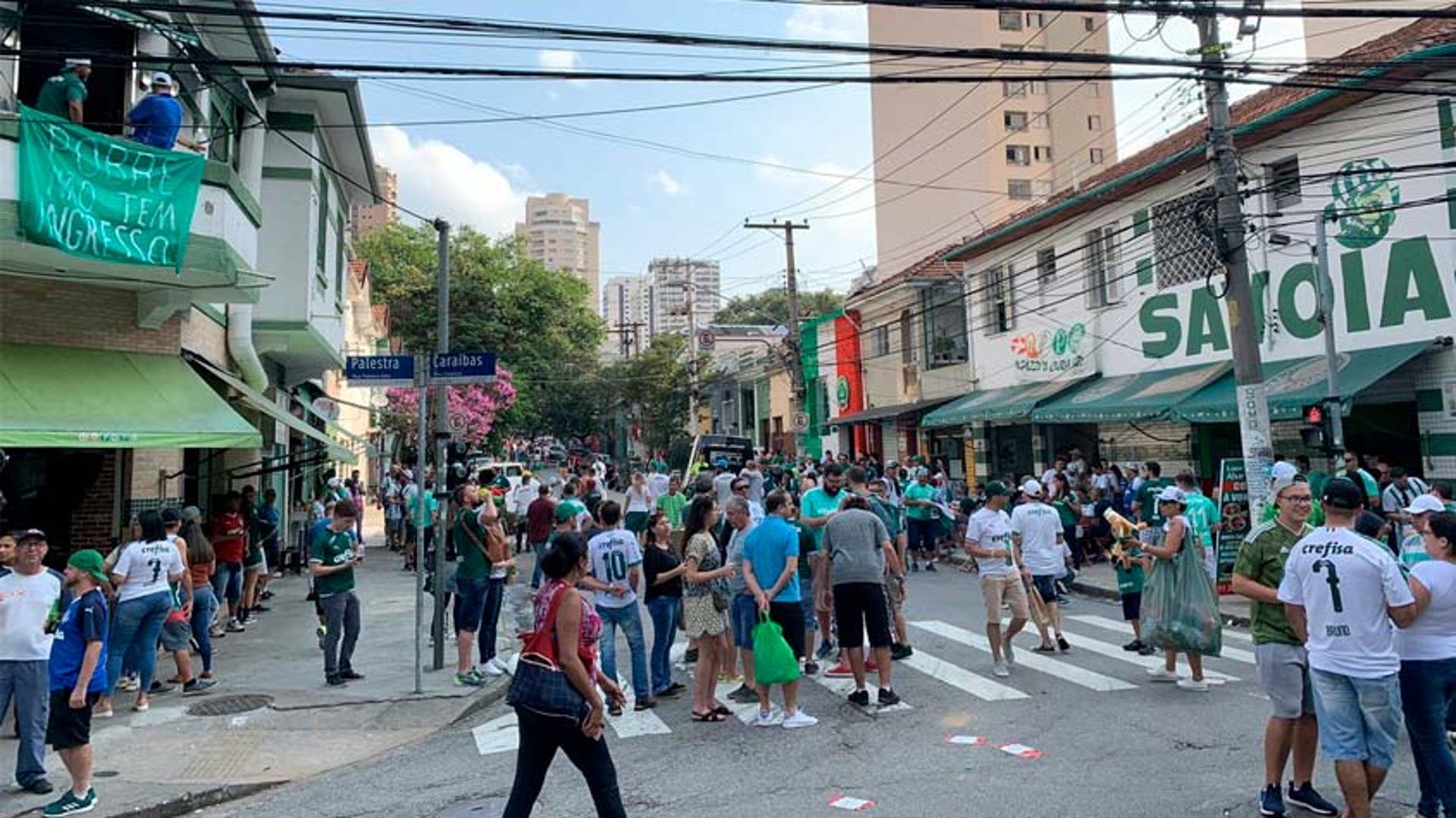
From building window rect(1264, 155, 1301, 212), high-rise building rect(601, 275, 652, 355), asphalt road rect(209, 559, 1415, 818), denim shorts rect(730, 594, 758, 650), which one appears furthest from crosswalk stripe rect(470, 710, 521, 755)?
high-rise building rect(601, 275, 652, 355)

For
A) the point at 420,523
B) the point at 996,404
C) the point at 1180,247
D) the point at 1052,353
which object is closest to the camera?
the point at 420,523

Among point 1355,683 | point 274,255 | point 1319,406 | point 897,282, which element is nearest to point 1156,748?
point 1355,683

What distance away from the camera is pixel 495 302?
127 ft

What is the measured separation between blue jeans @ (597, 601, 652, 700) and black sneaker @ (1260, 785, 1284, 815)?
175 inches

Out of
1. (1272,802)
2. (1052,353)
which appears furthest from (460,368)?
(1052,353)

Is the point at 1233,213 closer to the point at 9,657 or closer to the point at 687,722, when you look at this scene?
the point at 687,722

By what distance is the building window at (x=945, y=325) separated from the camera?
27016 mm

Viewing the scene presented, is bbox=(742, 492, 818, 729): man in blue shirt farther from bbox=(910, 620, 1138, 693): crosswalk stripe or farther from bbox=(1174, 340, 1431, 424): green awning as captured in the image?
bbox=(1174, 340, 1431, 424): green awning

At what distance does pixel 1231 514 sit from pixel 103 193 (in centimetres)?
1404

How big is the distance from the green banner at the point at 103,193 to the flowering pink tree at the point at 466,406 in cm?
1744

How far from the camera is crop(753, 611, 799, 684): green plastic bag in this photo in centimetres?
677

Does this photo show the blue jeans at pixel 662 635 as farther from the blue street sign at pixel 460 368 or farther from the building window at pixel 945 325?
the building window at pixel 945 325

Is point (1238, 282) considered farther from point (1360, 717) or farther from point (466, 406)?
point (466, 406)

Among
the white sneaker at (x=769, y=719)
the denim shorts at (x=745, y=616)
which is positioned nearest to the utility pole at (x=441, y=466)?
the denim shorts at (x=745, y=616)
